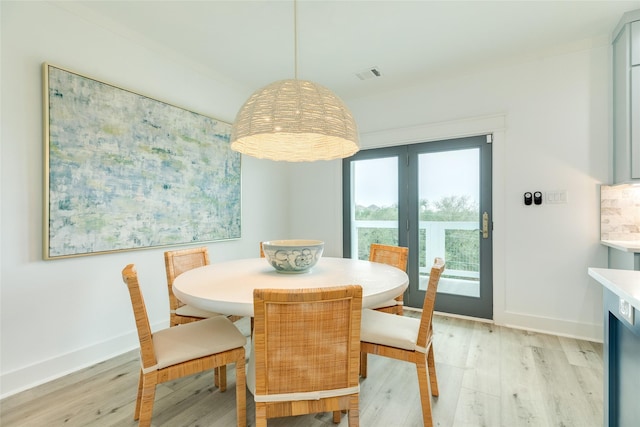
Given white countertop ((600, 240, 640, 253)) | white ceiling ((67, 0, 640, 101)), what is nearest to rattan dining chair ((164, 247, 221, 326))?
white ceiling ((67, 0, 640, 101))

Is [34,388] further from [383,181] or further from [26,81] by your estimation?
[383,181]

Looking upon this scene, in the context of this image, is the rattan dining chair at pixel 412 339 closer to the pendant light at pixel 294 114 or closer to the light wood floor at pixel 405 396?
the light wood floor at pixel 405 396

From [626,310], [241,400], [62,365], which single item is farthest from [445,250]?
[62,365]

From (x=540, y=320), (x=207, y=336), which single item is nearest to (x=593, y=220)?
(x=540, y=320)

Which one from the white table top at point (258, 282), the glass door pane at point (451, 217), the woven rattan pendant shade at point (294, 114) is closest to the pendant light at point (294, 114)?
the woven rattan pendant shade at point (294, 114)

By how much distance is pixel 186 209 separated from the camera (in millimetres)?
2828

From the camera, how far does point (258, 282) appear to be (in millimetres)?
1507

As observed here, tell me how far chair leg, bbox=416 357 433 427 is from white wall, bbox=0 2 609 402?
6.37ft

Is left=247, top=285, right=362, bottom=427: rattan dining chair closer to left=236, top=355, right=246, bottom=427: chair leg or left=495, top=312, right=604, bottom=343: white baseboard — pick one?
left=236, top=355, right=246, bottom=427: chair leg

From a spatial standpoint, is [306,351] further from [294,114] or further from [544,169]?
[544,169]

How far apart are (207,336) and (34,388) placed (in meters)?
1.38

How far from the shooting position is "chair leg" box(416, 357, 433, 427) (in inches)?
56.2

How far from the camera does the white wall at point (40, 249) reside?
1.82 m

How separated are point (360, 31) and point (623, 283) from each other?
7.64 feet
